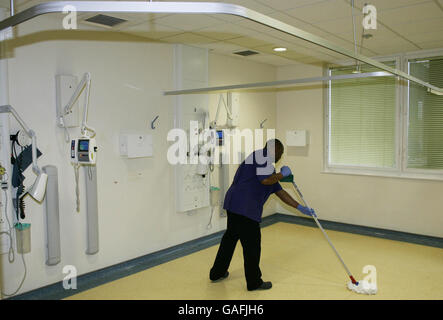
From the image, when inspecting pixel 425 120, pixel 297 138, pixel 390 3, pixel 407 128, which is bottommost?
pixel 297 138

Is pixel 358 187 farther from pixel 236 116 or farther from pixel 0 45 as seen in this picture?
pixel 0 45

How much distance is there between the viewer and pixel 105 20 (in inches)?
152

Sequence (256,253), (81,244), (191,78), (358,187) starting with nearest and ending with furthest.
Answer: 1. (256,253)
2. (81,244)
3. (191,78)
4. (358,187)

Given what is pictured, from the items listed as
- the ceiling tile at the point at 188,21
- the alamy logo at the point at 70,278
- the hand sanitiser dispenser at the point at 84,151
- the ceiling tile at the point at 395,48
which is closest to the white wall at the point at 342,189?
the ceiling tile at the point at 395,48

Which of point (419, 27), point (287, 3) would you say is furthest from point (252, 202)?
point (419, 27)

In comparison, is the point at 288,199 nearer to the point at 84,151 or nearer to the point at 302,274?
the point at 302,274

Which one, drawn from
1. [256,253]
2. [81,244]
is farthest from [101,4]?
[81,244]

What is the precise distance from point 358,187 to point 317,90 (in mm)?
1753

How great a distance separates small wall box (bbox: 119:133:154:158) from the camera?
14.3 feet

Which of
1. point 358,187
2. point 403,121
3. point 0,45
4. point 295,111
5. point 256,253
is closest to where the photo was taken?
point 0,45

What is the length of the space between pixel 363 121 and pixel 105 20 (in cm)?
423

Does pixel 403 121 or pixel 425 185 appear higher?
pixel 403 121

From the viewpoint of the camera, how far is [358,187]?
6.10 metres

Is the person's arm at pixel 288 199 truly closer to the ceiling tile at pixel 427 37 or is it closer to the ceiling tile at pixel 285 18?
the ceiling tile at pixel 285 18
